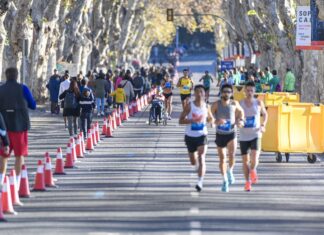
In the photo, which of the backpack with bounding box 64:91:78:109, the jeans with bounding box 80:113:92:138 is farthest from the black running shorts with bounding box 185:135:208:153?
the backpack with bounding box 64:91:78:109

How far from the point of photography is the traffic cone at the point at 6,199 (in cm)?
1759

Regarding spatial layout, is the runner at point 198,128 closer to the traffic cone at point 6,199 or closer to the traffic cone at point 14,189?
the traffic cone at point 14,189

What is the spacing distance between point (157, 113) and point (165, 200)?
2276 centimetres

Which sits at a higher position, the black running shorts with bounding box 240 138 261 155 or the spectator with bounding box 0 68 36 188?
the spectator with bounding box 0 68 36 188

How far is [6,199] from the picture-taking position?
58.0 feet

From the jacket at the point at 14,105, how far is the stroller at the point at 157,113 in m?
21.2

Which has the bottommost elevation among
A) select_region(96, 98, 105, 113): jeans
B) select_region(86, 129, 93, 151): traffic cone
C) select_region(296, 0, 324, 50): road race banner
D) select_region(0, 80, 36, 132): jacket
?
select_region(96, 98, 105, 113): jeans

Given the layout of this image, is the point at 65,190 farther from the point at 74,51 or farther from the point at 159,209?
the point at 74,51

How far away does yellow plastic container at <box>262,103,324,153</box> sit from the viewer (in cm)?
2670

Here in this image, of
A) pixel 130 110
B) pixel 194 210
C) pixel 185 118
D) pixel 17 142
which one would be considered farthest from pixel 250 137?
pixel 130 110

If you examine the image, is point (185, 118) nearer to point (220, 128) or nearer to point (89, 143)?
point (220, 128)

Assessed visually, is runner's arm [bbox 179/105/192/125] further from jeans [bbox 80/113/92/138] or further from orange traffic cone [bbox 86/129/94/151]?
jeans [bbox 80/113/92/138]

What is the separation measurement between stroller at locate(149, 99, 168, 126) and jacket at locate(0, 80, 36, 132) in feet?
69.6

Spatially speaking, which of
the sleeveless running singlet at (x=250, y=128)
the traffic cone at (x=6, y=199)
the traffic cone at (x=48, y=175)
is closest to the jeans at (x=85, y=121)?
the traffic cone at (x=48, y=175)
